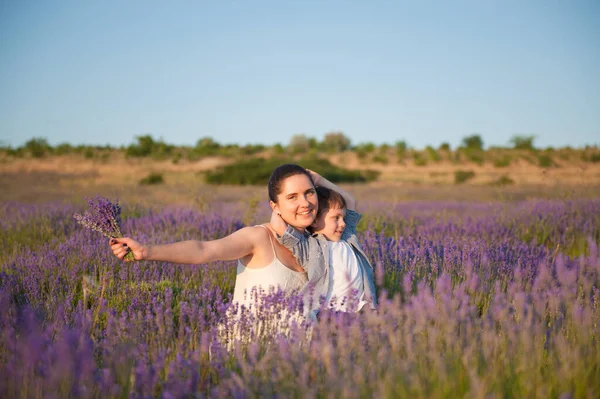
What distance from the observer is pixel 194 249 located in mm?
2447

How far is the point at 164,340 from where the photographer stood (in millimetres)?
2355

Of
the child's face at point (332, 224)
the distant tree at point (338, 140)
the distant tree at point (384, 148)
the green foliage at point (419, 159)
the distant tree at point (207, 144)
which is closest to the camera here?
the child's face at point (332, 224)

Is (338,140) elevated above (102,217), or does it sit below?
above

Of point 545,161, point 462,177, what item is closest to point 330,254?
point 462,177

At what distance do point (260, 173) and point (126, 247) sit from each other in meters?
20.4

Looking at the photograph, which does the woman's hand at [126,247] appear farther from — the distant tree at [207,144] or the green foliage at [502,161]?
the distant tree at [207,144]

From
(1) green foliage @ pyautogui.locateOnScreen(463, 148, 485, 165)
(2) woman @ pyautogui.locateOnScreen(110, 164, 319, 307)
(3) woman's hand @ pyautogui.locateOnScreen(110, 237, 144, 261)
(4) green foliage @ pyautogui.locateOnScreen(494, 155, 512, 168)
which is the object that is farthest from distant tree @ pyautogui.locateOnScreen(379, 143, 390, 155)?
(3) woman's hand @ pyautogui.locateOnScreen(110, 237, 144, 261)

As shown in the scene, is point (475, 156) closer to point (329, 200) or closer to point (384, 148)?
point (384, 148)

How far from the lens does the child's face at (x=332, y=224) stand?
3.18m

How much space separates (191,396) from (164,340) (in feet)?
1.63

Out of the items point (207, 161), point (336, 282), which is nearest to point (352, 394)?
point (336, 282)

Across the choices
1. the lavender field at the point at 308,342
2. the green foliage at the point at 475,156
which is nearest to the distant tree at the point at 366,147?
the green foliage at the point at 475,156

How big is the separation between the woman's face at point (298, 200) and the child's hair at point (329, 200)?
0.65 ft

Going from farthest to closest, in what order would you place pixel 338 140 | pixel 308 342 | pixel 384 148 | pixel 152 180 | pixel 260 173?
pixel 338 140
pixel 384 148
pixel 260 173
pixel 152 180
pixel 308 342
